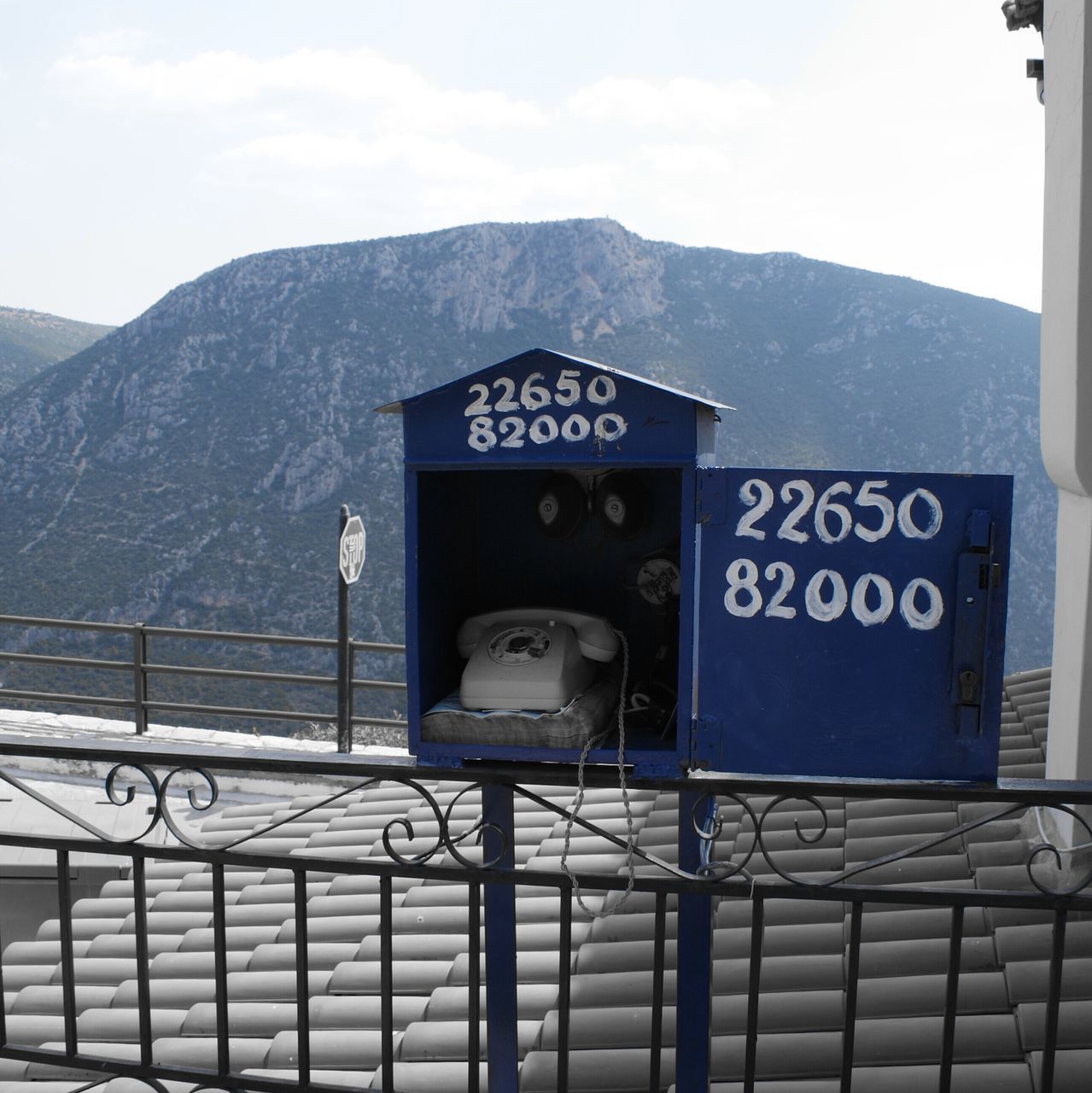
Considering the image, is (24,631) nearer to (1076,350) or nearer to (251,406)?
(251,406)

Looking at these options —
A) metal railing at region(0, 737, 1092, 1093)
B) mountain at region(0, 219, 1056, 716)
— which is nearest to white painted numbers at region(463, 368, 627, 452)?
metal railing at region(0, 737, 1092, 1093)

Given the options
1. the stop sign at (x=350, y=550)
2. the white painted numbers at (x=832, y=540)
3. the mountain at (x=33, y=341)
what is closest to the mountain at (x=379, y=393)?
the mountain at (x=33, y=341)

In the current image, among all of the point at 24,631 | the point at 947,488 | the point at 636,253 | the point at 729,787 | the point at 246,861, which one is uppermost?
the point at 636,253

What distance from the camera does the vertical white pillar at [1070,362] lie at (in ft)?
9.44

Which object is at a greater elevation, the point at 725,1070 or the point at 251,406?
the point at 251,406

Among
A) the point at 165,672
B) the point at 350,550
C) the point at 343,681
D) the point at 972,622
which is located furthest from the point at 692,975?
the point at 165,672

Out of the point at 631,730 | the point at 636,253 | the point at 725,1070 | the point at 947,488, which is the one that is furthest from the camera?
the point at 636,253

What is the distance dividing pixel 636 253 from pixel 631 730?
60214 mm

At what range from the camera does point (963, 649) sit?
1.87 meters

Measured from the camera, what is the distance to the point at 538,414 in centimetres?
195

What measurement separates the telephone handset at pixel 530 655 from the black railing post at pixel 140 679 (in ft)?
23.8

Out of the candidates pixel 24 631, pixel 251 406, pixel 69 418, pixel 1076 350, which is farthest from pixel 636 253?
pixel 1076 350

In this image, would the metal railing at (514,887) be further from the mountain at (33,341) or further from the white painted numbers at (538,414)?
the mountain at (33,341)

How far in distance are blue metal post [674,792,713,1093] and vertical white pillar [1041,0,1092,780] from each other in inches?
58.9
